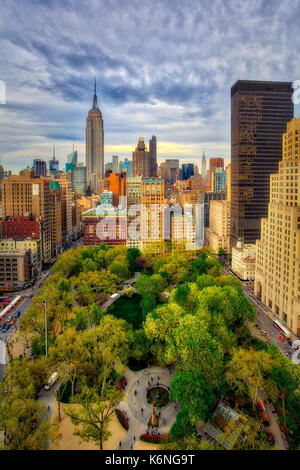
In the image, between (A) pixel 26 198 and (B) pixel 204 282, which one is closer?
(B) pixel 204 282

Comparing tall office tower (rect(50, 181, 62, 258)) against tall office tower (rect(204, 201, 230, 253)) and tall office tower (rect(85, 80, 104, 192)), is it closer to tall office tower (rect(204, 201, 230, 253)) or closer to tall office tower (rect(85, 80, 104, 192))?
tall office tower (rect(204, 201, 230, 253))

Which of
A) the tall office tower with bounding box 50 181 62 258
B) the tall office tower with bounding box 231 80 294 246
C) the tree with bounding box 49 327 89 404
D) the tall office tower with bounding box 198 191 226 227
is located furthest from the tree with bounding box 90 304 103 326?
the tall office tower with bounding box 198 191 226 227

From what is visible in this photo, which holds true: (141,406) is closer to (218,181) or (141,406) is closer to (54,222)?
(54,222)

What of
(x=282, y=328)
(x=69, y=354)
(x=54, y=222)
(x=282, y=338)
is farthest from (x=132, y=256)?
(x=69, y=354)

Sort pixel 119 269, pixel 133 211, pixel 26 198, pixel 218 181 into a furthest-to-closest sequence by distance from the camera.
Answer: pixel 218 181 → pixel 133 211 → pixel 26 198 → pixel 119 269

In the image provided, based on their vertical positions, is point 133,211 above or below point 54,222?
above

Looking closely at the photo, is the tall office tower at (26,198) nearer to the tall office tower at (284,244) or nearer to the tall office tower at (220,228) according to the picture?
the tall office tower at (220,228)

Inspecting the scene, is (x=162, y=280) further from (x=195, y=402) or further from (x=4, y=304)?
(x=195, y=402)

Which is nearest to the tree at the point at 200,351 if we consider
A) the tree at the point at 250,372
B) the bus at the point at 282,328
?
the tree at the point at 250,372
